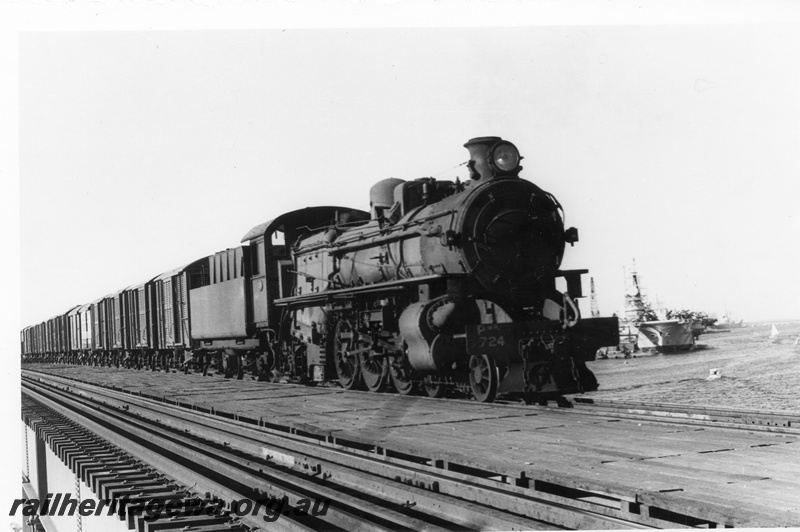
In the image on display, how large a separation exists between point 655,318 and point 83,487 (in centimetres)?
4717

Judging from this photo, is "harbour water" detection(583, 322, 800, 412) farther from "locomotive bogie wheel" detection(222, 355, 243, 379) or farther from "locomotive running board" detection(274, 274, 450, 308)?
"locomotive bogie wheel" detection(222, 355, 243, 379)

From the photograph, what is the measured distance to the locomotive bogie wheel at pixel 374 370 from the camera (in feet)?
38.7

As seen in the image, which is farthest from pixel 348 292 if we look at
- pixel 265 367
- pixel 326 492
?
pixel 326 492

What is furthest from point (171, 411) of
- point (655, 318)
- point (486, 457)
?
→ point (655, 318)

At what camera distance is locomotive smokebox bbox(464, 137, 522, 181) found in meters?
10.4

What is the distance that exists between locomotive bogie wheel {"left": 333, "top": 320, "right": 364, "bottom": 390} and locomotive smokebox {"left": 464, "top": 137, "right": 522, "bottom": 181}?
3.56 metres

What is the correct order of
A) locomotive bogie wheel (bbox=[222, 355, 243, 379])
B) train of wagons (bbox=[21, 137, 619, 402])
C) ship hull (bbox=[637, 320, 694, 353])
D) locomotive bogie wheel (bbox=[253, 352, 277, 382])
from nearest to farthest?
train of wagons (bbox=[21, 137, 619, 402]) < locomotive bogie wheel (bbox=[253, 352, 277, 382]) < locomotive bogie wheel (bbox=[222, 355, 243, 379]) < ship hull (bbox=[637, 320, 694, 353])

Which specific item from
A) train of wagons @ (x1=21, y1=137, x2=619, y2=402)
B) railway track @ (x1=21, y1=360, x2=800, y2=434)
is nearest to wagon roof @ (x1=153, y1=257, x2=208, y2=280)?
train of wagons @ (x1=21, y1=137, x2=619, y2=402)

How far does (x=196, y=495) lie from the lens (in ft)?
19.9

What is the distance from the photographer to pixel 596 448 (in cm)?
598

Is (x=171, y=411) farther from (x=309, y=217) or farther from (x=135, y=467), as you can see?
(x=309, y=217)

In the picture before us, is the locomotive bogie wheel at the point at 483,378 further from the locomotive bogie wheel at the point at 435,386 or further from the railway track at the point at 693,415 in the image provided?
the locomotive bogie wheel at the point at 435,386

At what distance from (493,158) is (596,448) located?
212 inches

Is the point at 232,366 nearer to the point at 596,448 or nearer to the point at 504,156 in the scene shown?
the point at 504,156
